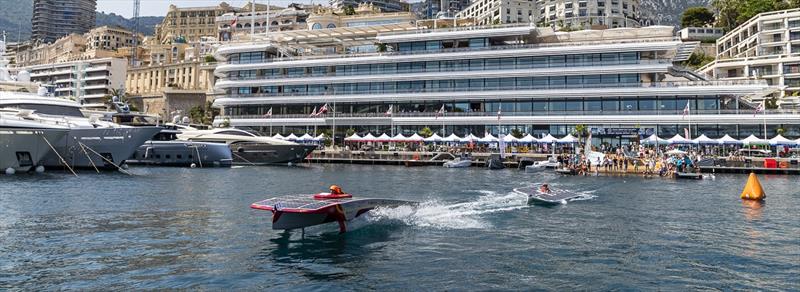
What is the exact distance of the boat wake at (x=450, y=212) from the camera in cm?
2339

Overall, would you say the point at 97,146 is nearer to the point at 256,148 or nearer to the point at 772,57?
the point at 256,148

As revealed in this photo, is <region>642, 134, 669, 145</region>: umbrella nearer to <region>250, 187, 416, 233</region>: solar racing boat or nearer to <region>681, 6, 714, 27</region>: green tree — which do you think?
<region>250, 187, 416, 233</region>: solar racing boat

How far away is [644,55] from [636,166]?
30.8 meters

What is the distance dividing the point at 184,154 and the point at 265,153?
9476 millimetres

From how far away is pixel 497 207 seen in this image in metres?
29.7

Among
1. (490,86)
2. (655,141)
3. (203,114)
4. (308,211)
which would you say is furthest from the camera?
(203,114)

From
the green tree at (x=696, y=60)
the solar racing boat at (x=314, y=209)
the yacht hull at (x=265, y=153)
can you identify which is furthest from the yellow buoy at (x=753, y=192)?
the green tree at (x=696, y=60)

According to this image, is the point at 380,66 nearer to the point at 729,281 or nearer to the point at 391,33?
the point at 391,33

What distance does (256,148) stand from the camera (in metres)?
71.2

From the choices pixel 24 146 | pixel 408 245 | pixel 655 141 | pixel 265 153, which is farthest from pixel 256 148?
pixel 408 245

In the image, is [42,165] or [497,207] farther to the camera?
[42,165]

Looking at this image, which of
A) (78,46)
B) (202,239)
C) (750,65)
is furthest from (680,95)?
(78,46)

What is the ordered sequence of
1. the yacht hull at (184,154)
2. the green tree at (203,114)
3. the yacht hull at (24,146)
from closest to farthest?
the yacht hull at (24,146), the yacht hull at (184,154), the green tree at (203,114)

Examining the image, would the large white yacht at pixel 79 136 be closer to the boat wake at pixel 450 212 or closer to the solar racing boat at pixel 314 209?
the boat wake at pixel 450 212
